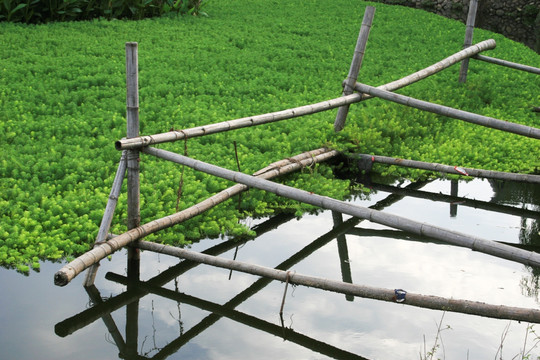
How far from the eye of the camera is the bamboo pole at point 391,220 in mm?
3850

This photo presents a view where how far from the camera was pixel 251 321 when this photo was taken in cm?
429

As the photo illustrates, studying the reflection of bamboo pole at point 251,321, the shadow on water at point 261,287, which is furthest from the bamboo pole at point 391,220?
the reflection of bamboo pole at point 251,321

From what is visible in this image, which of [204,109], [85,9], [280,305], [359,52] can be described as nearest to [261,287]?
[280,305]

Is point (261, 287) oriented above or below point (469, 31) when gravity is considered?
below

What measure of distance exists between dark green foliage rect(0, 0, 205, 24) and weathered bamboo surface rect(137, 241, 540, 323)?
8529 millimetres

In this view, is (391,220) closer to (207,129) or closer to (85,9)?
(207,129)

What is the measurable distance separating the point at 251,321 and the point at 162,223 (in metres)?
1.14

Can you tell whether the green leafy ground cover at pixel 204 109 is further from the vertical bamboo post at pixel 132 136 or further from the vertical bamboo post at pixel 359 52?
the vertical bamboo post at pixel 359 52

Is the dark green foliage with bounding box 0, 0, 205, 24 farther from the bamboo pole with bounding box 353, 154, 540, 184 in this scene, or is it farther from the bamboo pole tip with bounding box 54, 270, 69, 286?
the bamboo pole tip with bounding box 54, 270, 69, 286

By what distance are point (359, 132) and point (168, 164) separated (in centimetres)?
237

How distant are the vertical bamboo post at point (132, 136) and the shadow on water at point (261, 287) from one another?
0.23 metres

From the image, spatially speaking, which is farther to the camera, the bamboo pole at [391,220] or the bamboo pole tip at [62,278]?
the bamboo pole tip at [62,278]

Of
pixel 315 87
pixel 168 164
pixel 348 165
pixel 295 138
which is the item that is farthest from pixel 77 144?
pixel 315 87

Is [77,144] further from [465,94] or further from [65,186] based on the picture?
[465,94]
